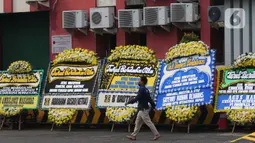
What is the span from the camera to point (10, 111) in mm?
20203

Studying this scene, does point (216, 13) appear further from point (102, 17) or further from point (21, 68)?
point (21, 68)

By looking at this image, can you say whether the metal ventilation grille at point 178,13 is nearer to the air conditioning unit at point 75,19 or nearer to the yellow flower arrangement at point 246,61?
the air conditioning unit at point 75,19

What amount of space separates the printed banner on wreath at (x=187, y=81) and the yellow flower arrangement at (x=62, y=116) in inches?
121

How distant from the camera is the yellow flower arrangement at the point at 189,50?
1765cm

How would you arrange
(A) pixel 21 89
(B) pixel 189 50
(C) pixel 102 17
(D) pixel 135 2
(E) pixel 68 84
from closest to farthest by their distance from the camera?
1. (B) pixel 189 50
2. (E) pixel 68 84
3. (A) pixel 21 89
4. (C) pixel 102 17
5. (D) pixel 135 2

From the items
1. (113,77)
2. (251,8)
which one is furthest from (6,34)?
(251,8)

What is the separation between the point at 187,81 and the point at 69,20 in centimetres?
762

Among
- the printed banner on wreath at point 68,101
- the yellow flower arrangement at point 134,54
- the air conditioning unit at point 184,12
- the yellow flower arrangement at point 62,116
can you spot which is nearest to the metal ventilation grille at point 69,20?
the air conditioning unit at point 184,12

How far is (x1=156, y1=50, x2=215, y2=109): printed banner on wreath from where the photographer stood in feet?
56.2

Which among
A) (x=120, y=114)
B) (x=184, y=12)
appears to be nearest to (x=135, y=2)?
(x=184, y=12)

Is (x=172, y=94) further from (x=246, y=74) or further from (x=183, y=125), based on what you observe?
(x=246, y=74)

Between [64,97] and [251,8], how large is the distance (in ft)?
23.4

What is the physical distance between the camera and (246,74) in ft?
56.1

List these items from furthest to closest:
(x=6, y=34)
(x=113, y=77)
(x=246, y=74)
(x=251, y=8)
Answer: (x=6, y=34) → (x=251, y=8) → (x=113, y=77) → (x=246, y=74)
